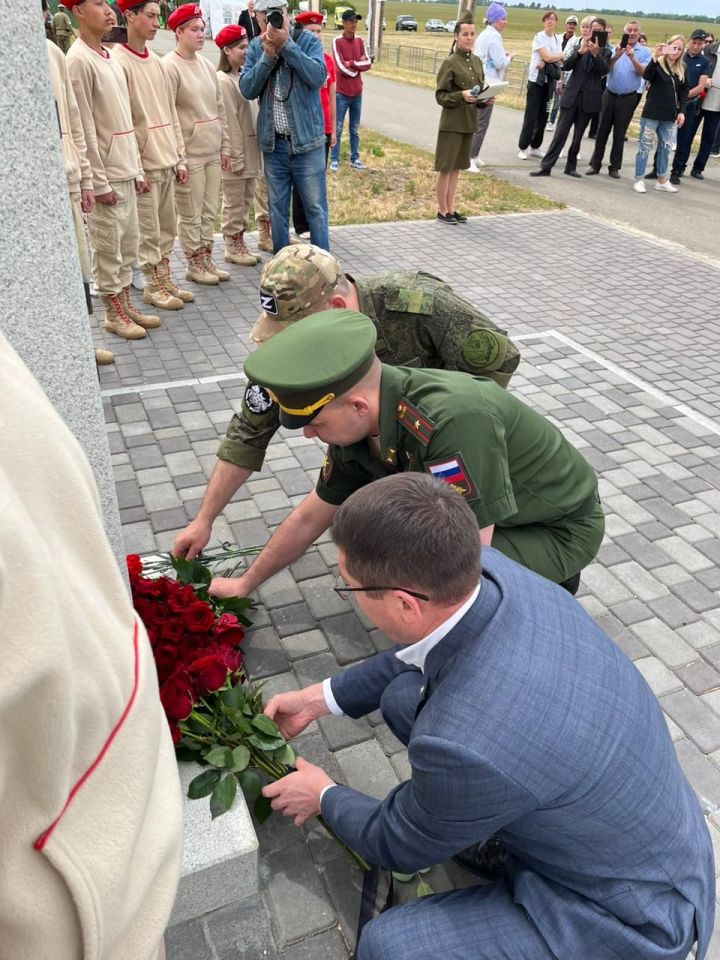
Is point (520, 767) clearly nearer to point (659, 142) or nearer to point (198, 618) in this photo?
point (198, 618)

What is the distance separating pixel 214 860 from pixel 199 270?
5994 millimetres

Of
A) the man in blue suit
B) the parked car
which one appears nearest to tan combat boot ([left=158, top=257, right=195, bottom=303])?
the man in blue suit

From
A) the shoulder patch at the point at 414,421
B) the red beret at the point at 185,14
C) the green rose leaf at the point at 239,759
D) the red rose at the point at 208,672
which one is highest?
the red beret at the point at 185,14

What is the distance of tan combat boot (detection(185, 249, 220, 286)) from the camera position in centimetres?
690

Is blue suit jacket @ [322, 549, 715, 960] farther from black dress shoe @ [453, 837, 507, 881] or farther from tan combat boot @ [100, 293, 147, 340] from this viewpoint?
tan combat boot @ [100, 293, 147, 340]

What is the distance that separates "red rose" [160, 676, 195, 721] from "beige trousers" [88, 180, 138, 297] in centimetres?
425

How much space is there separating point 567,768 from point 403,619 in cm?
45

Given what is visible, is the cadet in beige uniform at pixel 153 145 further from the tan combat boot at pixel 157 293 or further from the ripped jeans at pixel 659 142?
the ripped jeans at pixel 659 142

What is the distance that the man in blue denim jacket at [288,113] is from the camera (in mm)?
6102

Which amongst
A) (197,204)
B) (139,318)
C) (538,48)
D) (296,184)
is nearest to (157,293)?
(139,318)

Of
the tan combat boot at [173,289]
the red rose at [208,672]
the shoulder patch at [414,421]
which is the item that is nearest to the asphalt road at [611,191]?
the tan combat boot at [173,289]

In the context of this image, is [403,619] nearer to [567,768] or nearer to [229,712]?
[567,768]

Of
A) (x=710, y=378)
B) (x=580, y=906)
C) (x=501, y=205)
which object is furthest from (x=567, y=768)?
(x=501, y=205)

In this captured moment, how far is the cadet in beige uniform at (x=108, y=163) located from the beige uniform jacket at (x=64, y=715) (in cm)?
498
